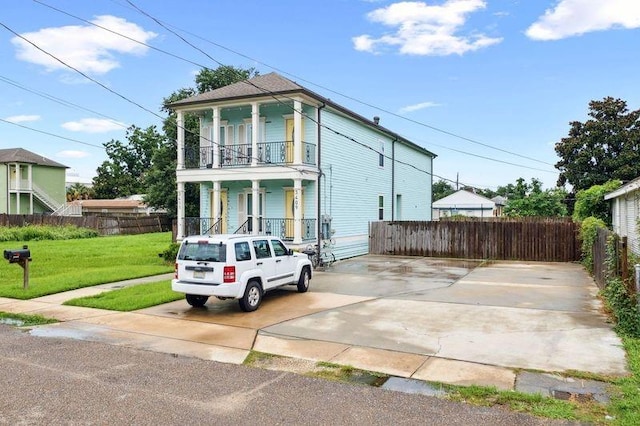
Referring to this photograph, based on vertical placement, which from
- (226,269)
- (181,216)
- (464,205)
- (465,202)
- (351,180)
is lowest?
(226,269)

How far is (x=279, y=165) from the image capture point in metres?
20.0

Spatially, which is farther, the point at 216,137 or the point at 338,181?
the point at 338,181

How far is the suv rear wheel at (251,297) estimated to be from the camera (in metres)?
10.6

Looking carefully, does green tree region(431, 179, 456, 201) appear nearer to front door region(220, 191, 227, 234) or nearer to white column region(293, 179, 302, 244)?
front door region(220, 191, 227, 234)

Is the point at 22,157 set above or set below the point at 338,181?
above

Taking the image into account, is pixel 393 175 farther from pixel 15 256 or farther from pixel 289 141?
pixel 15 256

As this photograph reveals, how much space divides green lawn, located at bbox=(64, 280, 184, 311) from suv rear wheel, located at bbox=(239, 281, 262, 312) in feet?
8.01

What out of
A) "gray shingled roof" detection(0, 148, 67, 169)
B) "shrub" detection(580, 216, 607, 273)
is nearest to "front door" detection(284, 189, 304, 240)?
"shrub" detection(580, 216, 607, 273)

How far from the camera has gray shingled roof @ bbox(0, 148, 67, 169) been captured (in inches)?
1816

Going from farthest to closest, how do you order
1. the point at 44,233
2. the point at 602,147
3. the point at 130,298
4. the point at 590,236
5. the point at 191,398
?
the point at 602,147, the point at 44,233, the point at 590,236, the point at 130,298, the point at 191,398

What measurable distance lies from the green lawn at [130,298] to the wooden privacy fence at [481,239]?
44.9 ft

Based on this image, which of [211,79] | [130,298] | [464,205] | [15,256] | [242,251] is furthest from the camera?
[464,205]

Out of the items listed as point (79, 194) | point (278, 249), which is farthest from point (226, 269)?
point (79, 194)

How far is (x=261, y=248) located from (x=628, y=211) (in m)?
13.2
